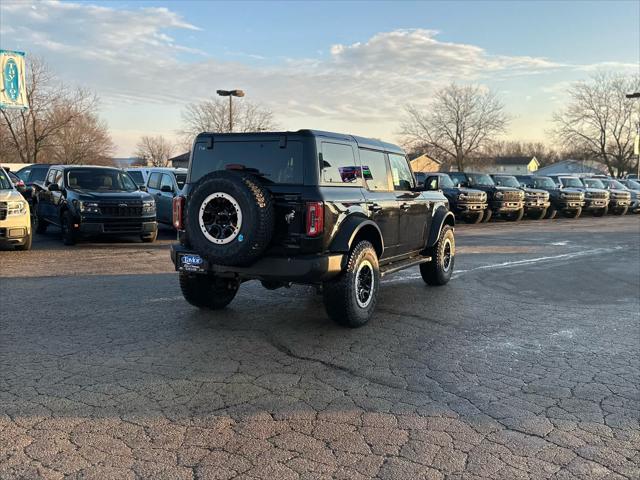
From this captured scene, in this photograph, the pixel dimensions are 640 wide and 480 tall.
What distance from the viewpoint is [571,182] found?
91.7 ft

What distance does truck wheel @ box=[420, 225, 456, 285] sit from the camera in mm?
8297

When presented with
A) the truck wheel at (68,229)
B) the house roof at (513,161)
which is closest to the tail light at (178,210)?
the truck wheel at (68,229)

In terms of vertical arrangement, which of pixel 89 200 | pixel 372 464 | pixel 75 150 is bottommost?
pixel 372 464

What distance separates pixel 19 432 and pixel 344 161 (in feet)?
13.2

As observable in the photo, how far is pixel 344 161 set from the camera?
624 centimetres

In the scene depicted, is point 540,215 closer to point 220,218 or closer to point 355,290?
point 355,290

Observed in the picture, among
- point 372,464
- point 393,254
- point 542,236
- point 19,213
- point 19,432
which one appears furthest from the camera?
point 542,236

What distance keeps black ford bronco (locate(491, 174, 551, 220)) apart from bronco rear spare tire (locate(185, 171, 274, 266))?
19276 mm

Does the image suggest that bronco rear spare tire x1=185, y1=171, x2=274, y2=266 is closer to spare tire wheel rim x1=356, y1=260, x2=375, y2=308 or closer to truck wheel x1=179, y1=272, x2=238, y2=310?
truck wheel x1=179, y1=272, x2=238, y2=310

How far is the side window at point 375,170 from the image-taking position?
6.69m

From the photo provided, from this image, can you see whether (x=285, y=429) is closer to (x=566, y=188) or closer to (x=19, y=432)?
(x=19, y=432)

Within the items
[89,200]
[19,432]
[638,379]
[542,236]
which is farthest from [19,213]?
[542,236]

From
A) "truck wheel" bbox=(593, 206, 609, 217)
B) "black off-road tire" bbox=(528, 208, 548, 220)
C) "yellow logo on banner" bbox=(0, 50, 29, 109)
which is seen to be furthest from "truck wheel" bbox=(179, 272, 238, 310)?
"truck wheel" bbox=(593, 206, 609, 217)

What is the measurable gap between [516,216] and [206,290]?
19435 millimetres
